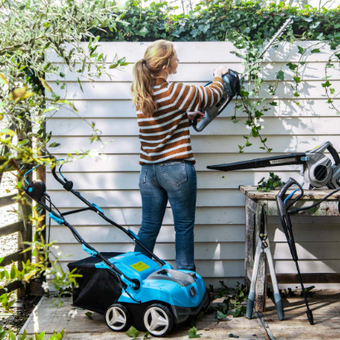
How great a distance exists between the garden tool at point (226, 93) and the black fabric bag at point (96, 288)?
1.24 metres

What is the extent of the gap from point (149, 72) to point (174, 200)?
86 centimetres

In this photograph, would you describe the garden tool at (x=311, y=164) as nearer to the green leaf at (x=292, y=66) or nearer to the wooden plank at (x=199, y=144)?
the wooden plank at (x=199, y=144)

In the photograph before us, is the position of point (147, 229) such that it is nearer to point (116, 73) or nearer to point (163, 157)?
point (163, 157)

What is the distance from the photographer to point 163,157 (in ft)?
9.21

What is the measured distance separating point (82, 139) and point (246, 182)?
1.38 metres

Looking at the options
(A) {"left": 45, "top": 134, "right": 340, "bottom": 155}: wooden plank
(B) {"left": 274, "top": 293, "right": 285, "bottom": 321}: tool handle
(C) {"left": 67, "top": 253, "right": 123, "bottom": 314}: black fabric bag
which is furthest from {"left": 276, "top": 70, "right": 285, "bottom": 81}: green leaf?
(C) {"left": 67, "top": 253, "right": 123, "bottom": 314}: black fabric bag

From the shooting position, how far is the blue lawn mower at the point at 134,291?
2484 mm

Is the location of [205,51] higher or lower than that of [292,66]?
higher

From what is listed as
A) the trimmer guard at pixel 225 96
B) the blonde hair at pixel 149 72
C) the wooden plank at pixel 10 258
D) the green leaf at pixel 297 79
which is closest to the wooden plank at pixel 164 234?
the wooden plank at pixel 10 258

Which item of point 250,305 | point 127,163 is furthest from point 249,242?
point 127,163

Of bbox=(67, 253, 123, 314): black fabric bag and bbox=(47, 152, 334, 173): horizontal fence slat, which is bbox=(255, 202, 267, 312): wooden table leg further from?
bbox=(67, 253, 123, 314): black fabric bag

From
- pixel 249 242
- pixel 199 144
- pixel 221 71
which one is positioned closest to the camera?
pixel 221 71

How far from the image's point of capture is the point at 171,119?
279cm

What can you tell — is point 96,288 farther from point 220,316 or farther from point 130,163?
point 130,163
